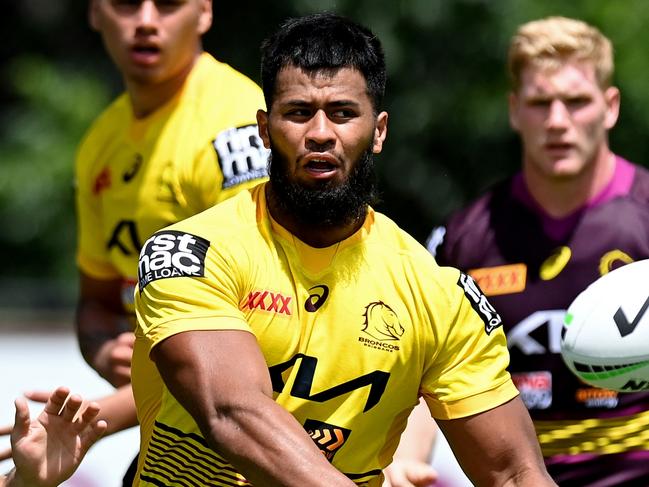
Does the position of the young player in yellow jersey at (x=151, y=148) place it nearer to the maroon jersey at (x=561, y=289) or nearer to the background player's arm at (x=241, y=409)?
the maroon jersey at (x=561, y=289)

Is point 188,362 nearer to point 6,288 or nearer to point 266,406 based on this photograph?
point 266,406

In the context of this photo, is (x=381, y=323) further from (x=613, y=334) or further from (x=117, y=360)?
(x=117, y=360)

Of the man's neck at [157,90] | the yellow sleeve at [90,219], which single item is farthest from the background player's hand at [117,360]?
the man's neck at [157,90]

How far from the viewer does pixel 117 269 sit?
6.48 meters

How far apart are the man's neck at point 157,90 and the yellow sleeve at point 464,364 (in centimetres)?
192

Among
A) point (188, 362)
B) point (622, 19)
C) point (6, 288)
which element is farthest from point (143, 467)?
point (622, 19)

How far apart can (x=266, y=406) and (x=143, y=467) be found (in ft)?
2.25

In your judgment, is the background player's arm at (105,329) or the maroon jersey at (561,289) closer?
the maroon jersey at (561,289)

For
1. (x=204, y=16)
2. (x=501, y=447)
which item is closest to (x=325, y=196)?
(x=501, y=447)

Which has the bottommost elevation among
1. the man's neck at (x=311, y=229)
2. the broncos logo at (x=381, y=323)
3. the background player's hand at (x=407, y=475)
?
the background player's hand at (x=407, y=475)

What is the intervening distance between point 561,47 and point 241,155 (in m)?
1.41

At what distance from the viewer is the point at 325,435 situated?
4633 mm

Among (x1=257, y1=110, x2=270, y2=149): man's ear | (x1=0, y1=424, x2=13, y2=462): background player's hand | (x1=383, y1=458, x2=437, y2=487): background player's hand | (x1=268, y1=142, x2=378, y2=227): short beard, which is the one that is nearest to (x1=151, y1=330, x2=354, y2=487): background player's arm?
(x1=268, y1=142, x2=378, y2=227): short beard

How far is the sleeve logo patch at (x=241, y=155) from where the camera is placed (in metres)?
5.75
